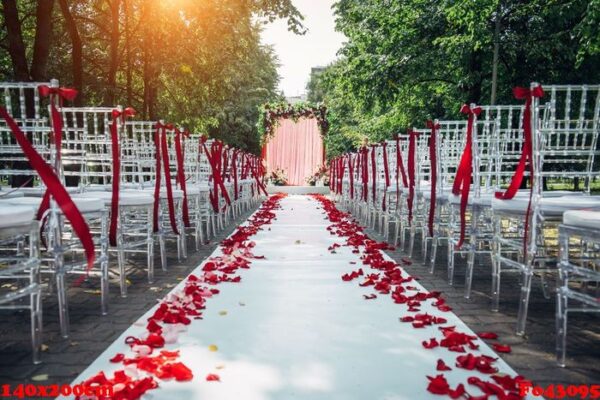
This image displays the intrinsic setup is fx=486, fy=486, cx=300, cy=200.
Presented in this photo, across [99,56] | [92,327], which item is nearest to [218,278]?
[92,327]

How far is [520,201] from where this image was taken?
10.3 ft

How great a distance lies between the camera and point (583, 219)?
2.33 meters

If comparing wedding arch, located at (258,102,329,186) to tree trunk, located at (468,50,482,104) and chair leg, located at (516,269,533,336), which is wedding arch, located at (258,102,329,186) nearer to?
tree trunk, located at (468,50,482,104)

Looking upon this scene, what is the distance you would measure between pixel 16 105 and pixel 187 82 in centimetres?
449

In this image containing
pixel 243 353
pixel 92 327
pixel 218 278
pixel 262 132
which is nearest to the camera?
pixel 243 353

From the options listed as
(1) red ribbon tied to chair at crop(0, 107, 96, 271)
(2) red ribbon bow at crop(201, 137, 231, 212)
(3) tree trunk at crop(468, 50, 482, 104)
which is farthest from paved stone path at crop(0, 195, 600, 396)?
(3) tree trunk at crop(468, 50, 482, 104)

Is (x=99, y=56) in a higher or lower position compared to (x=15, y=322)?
higher

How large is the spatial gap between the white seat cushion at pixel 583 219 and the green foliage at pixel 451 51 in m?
5.72

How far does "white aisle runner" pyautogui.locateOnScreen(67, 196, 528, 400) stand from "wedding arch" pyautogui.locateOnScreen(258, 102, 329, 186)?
17159mm

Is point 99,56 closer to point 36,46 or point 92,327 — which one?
point 36,46

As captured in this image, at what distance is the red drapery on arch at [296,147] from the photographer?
2117 cm

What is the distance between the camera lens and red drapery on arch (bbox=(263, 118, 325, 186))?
2117 cm

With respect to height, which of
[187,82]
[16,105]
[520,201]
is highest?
[187,82]

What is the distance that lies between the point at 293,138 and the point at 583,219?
19.1m
